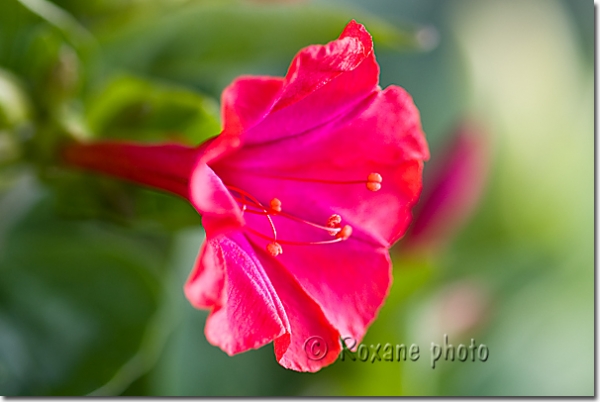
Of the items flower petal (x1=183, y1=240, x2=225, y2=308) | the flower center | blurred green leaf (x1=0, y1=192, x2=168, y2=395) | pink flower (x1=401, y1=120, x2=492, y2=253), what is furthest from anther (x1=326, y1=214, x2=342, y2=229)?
pink flower (x1=401, y1=120, x2=492, y2=253)

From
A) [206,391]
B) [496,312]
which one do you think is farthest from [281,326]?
[496,312]

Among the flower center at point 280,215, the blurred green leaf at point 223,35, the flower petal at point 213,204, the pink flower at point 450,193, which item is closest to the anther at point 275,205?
Answer: the flower center at point 280,215

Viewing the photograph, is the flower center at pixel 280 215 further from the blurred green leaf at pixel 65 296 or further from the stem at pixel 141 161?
the blurred green leaf at pixel 65 296

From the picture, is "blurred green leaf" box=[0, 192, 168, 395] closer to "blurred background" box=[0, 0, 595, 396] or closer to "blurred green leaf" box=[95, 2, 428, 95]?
"blurred background" box=[0, 0, 595, 396]

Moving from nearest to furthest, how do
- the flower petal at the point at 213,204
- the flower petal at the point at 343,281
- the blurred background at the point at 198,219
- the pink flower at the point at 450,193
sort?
the flower petal at the point at 213,204
the flower petal at the point at 343,281
the blurred background at the point at 198,219
the pink flower at the point at 450,193

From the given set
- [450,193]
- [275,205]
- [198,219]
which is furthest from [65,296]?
[450,193]

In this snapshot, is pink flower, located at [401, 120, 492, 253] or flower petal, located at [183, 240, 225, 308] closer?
flower petal, located at [183, 240, 225, 308]

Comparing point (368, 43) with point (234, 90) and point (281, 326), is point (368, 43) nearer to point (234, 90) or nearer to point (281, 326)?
point (234, 90)

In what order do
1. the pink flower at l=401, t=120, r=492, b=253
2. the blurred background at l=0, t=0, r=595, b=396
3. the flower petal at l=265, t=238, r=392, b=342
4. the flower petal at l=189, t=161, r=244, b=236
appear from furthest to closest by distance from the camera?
the pink flower at l=401, t=120, r=492, b=253 < the blurred background at l=0, t=0, r=595, b=396 < the flower petal at l=265, t=238, r=392, b=342 < the flower petal at l=189, t=161, r=244, b=236
